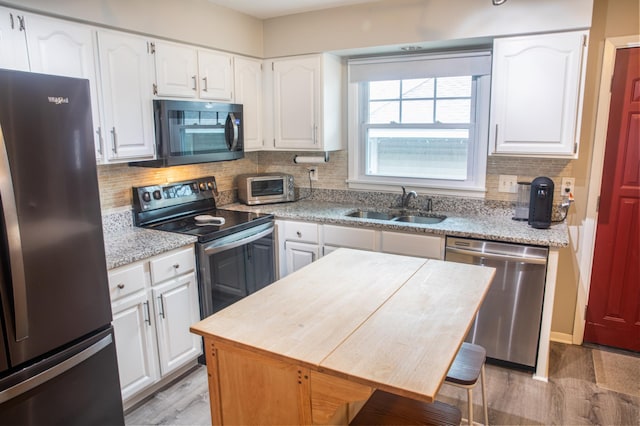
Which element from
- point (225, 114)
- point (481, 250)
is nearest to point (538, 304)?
point (481, 250)

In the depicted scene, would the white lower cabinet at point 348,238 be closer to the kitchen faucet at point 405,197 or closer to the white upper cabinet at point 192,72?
the kitchen faucet at point 405,197

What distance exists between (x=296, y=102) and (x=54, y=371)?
2.51 metres

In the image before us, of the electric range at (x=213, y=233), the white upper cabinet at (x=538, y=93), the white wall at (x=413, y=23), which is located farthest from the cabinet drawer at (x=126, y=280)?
the white upper cabinet at (x=538, y=93)

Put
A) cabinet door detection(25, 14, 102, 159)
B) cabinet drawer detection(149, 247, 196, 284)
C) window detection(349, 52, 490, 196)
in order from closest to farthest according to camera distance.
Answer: cabinet door detection(25, 14, 102, 159) < cabinet drawer detection(149, 247, 196, 284) < window detection(349, 52, 490, 196)

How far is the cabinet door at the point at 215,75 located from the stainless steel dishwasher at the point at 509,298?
1958 millimetres

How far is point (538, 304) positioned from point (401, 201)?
1290mm

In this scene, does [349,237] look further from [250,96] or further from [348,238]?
[250,96]

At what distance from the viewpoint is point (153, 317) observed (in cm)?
253

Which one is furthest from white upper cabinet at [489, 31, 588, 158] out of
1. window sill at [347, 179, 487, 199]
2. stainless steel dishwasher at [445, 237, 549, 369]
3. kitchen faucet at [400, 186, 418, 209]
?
kitchen faucet at [400, 186, 418, 209]

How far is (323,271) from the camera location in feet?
6.80

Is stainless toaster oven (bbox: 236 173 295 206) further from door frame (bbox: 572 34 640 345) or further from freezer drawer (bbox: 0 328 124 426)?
door frame (bbox: 572 34 640 345)

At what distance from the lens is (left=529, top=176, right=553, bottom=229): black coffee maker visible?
9.09ft

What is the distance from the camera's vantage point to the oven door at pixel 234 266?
282 centimetres

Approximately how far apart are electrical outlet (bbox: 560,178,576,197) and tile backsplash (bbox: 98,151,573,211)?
0.10 feet
